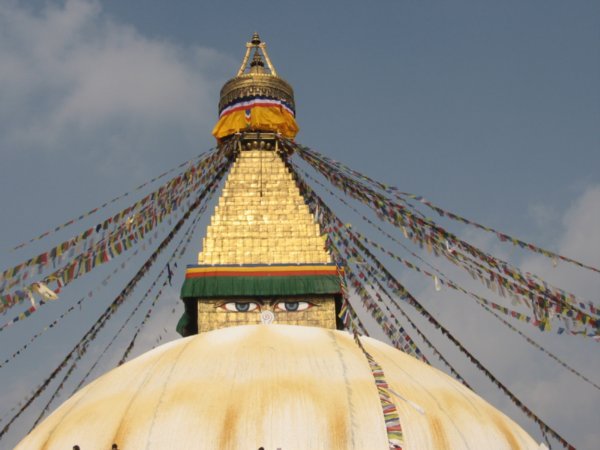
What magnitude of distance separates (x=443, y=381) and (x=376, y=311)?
9.59ft

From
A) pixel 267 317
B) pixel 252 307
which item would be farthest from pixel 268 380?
pixel 252 307

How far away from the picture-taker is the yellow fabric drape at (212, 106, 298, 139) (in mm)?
12742

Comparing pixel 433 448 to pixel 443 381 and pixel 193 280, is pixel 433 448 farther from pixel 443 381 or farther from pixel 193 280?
pixel 193 280

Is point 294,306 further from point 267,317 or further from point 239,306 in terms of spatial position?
point 239,306

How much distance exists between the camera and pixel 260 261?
10.7 m

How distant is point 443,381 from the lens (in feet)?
28.5

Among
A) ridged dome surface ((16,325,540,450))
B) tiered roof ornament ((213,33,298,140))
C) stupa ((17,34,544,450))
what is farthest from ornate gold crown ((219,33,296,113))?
ridged dome surface ((16,325,540,450))

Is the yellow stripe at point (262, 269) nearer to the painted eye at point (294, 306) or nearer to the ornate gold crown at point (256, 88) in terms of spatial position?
the painted eye at point (294, 306)

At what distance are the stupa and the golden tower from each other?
17 mm

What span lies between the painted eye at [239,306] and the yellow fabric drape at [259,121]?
3.62 m

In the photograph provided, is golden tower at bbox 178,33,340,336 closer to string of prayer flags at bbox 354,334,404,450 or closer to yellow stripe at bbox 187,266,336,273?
yellow stripe at bbox 187,266,336,273

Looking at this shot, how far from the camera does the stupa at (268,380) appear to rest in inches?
281

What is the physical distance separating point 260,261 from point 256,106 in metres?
3.47

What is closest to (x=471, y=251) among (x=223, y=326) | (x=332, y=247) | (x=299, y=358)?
(x=332, y=247)
